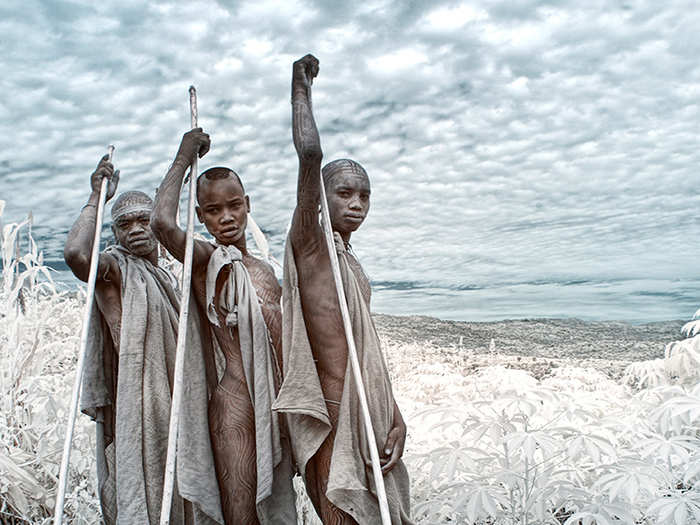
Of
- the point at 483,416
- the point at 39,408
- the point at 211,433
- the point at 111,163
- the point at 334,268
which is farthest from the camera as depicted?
the point at 39,408

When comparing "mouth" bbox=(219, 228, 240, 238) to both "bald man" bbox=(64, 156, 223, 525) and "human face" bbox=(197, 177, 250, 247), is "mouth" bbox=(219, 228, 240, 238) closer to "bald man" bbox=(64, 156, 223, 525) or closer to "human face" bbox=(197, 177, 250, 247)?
"human face" bbox=(197, 177, 250, 247)

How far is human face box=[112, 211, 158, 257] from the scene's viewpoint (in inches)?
118

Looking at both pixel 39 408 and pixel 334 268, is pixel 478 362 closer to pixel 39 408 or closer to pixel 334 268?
pixel 39 408

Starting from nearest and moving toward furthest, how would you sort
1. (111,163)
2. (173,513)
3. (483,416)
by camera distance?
(173,513) < (111,163) < (483,416)

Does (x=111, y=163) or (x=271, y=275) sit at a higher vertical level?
(x=111, y=163)

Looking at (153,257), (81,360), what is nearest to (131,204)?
(153,257)

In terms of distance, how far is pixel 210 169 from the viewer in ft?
8.46

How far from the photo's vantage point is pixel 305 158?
2162 mm

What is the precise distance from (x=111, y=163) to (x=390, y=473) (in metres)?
1.84

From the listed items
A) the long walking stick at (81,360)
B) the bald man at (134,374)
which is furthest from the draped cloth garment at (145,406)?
the long walking stick at (81,360)

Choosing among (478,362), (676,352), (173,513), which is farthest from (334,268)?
(478,362)

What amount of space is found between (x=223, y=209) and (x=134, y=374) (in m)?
0.81

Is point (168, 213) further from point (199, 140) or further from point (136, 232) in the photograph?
point (136, 232)

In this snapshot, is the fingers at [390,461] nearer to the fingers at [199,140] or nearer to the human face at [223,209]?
the human face at [223,209]
